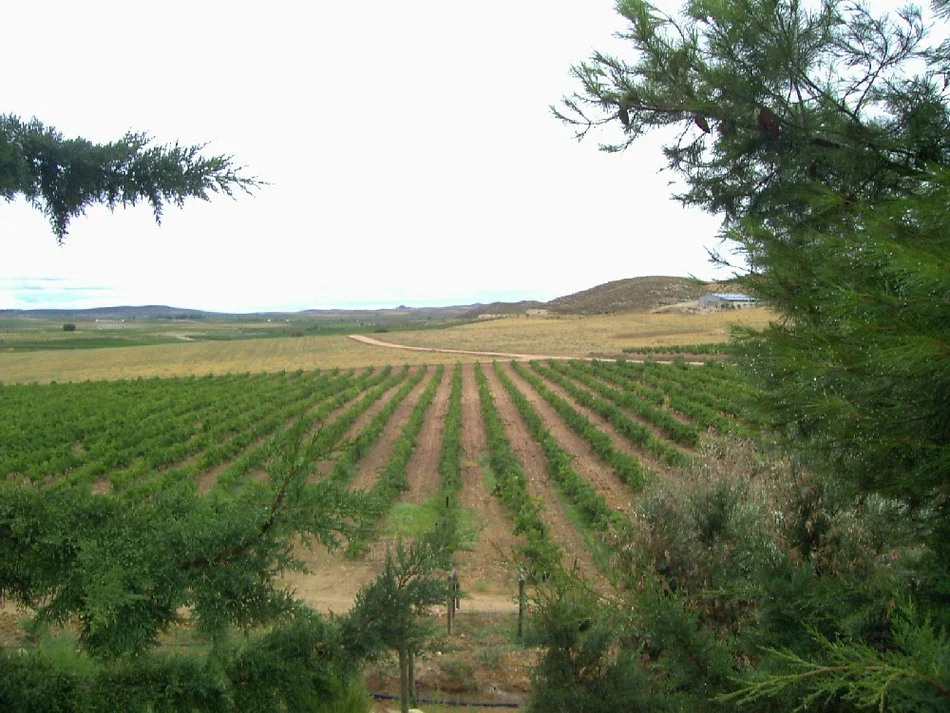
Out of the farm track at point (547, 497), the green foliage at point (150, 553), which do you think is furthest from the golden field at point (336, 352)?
the green foliage at point (150, 553)

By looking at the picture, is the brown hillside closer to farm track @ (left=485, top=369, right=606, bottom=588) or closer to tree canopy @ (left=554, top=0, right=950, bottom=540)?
farm track @ (left=485, top=369, right=606, bottom=588)

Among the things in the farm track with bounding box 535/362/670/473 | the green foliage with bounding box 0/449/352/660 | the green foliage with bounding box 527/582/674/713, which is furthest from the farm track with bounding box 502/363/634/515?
the green foliage with bounding box 0/449/352/660

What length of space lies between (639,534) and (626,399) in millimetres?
16786

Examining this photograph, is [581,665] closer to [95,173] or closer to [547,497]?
[95,173]

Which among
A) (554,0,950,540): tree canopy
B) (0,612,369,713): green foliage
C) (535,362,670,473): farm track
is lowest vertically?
(535,362,670,473): farm track

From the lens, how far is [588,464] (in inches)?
628

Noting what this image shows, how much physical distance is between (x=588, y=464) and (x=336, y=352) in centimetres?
4827

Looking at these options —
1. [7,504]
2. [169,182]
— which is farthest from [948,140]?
[7,504]

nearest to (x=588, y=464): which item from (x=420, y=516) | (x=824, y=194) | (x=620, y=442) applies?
(x=620, y=442)

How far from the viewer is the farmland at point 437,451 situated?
22.1 feet

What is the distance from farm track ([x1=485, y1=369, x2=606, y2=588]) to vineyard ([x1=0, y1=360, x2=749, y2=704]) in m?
0.06

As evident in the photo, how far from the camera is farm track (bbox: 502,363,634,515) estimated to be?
43.5 feet

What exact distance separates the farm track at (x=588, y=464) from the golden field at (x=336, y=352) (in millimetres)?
27141

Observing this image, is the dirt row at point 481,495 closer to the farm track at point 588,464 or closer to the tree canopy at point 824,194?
the farm track at point 588,464
